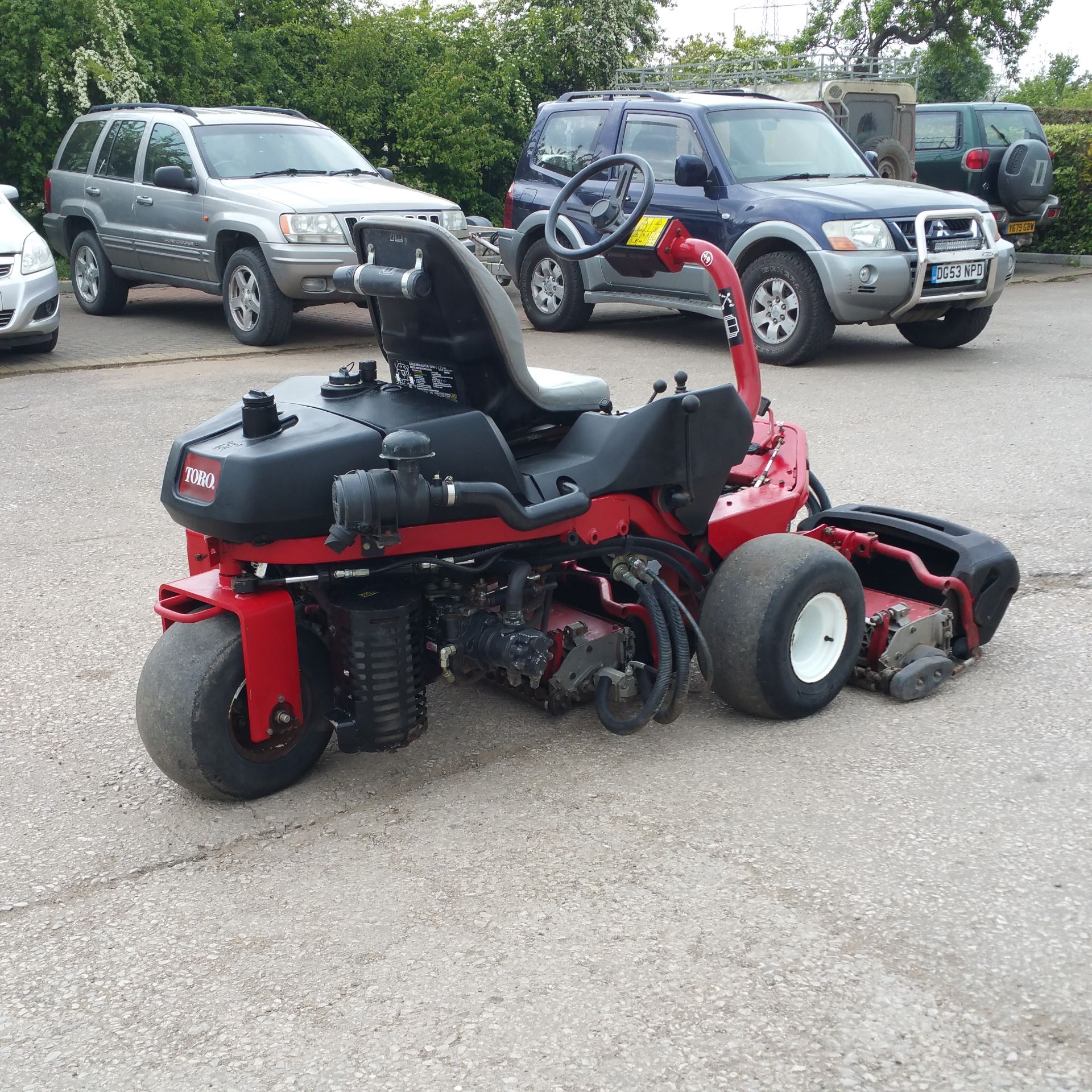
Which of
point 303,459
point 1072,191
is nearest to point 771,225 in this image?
point 303,459

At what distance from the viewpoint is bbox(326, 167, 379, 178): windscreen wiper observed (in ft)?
38.6

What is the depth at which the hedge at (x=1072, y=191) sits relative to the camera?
686 inches

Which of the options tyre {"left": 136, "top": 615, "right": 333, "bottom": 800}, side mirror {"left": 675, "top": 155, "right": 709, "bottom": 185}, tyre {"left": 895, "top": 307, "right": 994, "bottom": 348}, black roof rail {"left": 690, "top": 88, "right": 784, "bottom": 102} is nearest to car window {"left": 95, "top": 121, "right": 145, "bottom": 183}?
side mirror {"left": 675, "top": 155, "right": 709, "bottom": 185}

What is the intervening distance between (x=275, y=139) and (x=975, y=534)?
8982 millimetres

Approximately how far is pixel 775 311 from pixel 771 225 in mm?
668

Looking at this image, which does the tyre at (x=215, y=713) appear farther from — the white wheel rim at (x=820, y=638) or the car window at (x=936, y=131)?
the car window at (x=936, y=131)

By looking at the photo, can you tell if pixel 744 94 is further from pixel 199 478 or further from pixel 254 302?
pixel 199 478

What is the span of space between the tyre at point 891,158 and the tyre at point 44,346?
8.88 meters

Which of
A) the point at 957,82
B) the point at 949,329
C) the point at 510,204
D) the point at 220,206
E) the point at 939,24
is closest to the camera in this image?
the point at 220,206

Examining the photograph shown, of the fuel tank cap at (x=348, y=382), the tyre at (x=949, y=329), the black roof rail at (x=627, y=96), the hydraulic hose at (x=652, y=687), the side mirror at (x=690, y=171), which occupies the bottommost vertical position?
the hydraulic hose at (x=652, y=687)

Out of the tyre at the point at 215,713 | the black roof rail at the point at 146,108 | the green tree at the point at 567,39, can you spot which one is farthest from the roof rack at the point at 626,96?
the tyre at the point at 215,713

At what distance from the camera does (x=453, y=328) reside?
3.60 metres

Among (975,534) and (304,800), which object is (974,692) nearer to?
(975,534)

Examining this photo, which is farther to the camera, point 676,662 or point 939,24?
point 939,24
